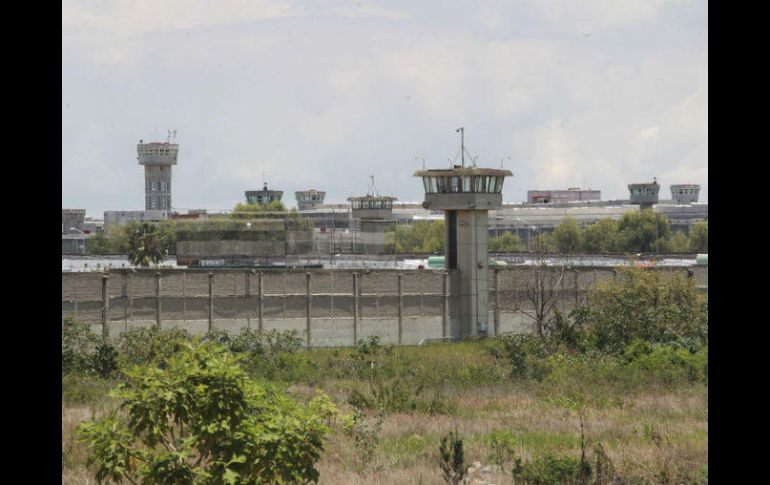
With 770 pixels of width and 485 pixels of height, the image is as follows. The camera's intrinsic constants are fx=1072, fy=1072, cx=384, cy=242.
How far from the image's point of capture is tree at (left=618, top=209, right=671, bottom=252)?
396ft

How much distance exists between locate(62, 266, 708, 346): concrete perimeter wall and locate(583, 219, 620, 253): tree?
235 ft

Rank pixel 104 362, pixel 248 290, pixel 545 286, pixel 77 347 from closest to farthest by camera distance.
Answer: pixel 104 362 → pixel 77 347 → pixel 248 290 → pixel 545 286

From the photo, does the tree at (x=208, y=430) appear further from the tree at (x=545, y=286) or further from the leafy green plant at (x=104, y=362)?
the tree at (x=545, y=286)

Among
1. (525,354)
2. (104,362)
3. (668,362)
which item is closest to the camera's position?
(668,362)

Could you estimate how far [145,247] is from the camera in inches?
3484

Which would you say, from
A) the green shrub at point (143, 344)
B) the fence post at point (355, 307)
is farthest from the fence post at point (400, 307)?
the green shrub at point (143, 344)

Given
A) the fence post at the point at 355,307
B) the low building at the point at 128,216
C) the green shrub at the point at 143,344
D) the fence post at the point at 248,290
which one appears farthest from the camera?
the low building at the point at 128,216

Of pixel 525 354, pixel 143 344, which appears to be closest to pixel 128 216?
pixel 143 344

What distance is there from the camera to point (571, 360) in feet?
107

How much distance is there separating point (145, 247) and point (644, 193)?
114510mm

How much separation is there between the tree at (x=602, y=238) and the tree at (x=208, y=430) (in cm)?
11257

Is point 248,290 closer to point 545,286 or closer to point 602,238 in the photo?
point 545,286

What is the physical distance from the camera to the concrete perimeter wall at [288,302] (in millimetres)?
48375

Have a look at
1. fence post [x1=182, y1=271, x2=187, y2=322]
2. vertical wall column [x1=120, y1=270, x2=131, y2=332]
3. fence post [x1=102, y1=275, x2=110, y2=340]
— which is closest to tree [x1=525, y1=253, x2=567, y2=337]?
fence post [x1=182, y1=271, x2=187, y2=322]
